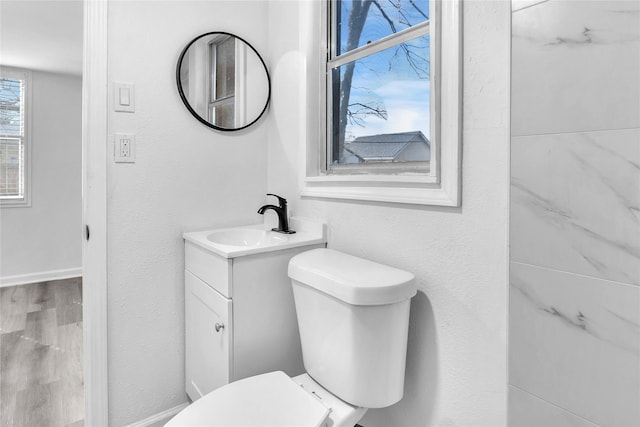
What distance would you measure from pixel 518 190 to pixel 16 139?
457 centimetres

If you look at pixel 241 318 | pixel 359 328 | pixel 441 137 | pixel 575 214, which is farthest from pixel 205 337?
pixel 575 214

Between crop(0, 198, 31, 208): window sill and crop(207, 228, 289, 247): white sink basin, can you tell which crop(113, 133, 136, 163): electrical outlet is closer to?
crop(207, 228, 289, 247): white sink basin

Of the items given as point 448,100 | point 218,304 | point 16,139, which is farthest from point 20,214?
point 448,100

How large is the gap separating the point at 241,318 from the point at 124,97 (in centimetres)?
99

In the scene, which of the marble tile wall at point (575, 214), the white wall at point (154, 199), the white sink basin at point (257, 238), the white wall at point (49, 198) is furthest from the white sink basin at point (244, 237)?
the white wall at point (49, 198)

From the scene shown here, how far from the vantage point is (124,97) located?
1.46 meters

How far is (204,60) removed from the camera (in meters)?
1.66

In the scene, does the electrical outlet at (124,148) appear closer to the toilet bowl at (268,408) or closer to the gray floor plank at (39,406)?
the toilet bowl at (268,408)

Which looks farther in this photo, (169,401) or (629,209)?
(169,401)

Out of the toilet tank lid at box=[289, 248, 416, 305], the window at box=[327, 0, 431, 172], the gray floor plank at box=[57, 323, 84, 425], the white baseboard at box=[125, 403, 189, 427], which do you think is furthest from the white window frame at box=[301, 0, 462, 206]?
Result: the gray floor plank at box=[57, 323, 84, 425]

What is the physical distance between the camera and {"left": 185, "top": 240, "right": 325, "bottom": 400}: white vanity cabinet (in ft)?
4.15

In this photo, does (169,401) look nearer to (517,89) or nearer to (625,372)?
(625,372)

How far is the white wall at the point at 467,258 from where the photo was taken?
0.96 metres

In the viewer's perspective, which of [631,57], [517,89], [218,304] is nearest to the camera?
[631,57]
